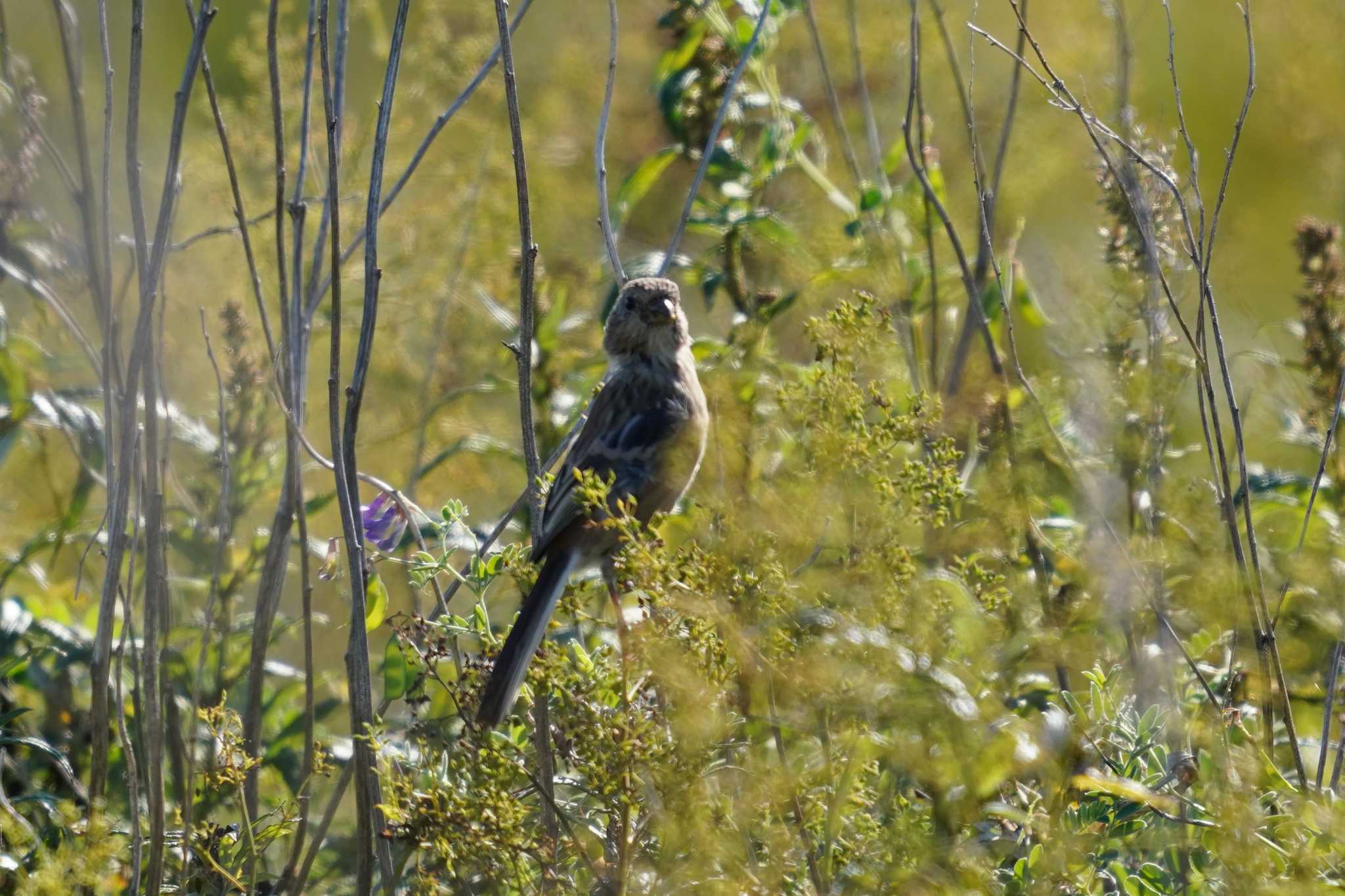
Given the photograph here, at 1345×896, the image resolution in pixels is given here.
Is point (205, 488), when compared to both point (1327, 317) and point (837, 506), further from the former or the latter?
point (1327, 317)

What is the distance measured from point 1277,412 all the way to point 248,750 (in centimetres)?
236

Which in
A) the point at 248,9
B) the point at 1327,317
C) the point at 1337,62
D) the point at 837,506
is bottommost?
the point at 837,506

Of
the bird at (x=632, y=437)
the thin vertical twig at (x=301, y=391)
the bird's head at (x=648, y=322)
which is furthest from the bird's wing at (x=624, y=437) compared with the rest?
the thin vertical twig at (x=301, y=391)

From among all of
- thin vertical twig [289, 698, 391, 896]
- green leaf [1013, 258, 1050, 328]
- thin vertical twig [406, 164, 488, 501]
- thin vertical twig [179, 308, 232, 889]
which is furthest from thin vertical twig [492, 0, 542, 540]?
green leaf [1013, 258, 1050, 328]

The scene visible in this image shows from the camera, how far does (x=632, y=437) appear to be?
10.4 feet

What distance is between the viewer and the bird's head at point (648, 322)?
11.1 feet

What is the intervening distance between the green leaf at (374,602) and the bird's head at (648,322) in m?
1.35

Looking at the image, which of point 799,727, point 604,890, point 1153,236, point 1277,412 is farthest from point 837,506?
point 1277,412

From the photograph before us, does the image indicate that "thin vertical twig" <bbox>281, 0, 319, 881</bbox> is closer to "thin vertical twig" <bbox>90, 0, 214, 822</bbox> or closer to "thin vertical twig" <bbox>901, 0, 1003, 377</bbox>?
"thin vertical twig" <bbox>90, 0, 214, 822</bbox>

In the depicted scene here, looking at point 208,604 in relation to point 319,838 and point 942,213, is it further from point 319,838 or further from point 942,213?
point 942,213

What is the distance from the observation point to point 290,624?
3.05m

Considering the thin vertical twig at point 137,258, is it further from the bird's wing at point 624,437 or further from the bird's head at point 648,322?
the bird's head at point 648,322

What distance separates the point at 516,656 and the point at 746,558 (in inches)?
19.9

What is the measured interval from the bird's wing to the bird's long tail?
730mm
